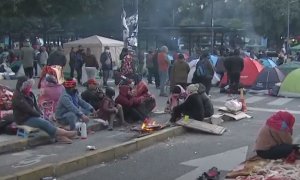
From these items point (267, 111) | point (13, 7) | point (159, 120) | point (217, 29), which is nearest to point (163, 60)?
point (267, 111)

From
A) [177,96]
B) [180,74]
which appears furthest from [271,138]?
[180,74]

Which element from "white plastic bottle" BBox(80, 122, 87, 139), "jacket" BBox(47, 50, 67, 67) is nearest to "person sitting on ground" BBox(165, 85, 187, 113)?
"white plastic bottle" BBox(80, 122, 87, 139)

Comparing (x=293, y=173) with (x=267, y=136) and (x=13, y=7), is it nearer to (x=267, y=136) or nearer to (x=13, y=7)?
(x=267, y=136)

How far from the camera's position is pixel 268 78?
868 inches

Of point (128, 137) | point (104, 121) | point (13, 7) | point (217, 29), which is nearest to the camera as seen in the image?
point (128, 137)

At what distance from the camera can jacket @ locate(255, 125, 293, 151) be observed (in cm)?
772

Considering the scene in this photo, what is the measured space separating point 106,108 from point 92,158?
3.14 meters

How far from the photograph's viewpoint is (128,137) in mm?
11211

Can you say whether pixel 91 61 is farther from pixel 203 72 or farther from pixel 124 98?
pixel 124 98

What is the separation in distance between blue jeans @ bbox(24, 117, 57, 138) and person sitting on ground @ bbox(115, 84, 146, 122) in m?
2.92

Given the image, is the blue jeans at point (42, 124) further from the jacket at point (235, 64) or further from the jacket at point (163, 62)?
the jacket at point (235, 64)

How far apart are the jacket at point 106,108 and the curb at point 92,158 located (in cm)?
130

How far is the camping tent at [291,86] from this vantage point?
→ 20203mm

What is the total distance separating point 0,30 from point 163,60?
99.1 ft
